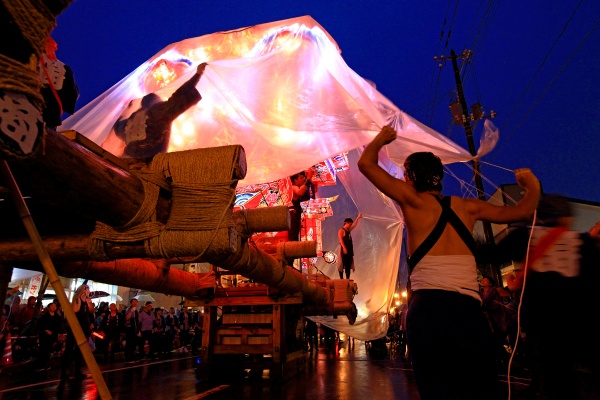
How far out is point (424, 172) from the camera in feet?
7.82

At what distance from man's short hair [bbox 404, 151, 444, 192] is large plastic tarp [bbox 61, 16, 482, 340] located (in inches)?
103

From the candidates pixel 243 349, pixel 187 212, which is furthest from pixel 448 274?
pixel 243 349

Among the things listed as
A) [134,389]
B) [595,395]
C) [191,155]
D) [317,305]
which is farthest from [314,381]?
[191,155]

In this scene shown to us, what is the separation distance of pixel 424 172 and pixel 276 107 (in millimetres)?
3163

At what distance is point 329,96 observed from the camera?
16.9 ft

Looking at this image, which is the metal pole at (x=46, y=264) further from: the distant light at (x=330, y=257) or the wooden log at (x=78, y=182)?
the distant light at (x=330, y=257)

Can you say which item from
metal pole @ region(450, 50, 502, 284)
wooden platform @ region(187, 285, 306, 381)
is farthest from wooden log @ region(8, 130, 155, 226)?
metal pole @ region(450, 50, 502, 284)

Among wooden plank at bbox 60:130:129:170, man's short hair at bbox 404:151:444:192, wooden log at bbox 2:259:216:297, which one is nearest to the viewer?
wooden plank at bbox 60:130:129:170

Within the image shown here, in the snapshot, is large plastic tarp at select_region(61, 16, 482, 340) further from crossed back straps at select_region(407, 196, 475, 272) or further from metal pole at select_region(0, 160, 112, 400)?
metal pole at select_region(0, 160, 112, 400)

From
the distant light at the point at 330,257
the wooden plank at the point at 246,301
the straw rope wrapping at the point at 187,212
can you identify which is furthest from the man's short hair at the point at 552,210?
the distant light at the point at 330,257

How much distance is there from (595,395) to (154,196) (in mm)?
6613

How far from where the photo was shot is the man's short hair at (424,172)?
7.78 ft

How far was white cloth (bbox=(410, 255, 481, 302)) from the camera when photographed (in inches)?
80.6

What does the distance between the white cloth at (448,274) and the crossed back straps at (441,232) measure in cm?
5
